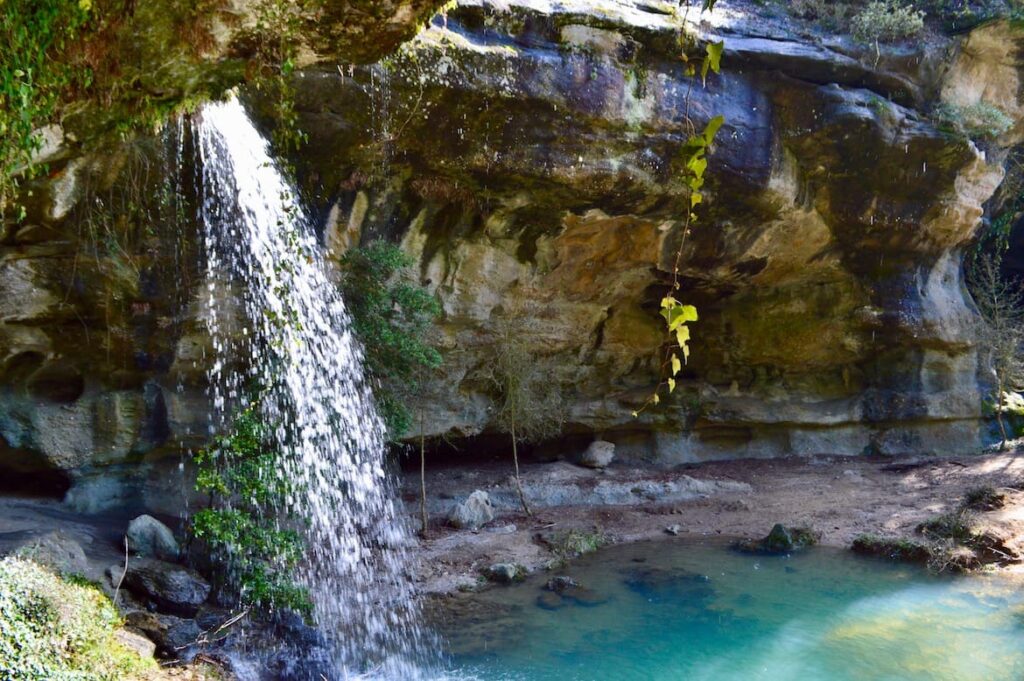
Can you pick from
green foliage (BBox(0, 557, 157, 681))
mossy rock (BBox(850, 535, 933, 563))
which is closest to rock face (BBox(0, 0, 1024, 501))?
green foliage (BBox(0, 557, 157, 681))

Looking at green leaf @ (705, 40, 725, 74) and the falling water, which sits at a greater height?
green leaf @ (705, 40, 725, 74)

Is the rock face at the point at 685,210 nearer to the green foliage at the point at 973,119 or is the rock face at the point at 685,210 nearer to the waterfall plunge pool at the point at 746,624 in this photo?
the green foliage at the point at 973,119

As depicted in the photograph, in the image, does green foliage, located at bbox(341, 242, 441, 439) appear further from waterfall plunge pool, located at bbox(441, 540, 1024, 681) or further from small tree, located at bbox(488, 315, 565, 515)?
waterfall plunge pool, located at bbox(441, 540, 1024, 681)

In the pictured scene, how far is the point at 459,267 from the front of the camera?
1230cm

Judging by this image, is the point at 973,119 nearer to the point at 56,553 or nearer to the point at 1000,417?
the point at 1000,417

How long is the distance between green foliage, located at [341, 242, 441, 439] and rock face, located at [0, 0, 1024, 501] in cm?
124

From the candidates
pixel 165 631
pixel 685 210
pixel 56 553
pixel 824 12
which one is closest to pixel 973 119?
pixel 824 12

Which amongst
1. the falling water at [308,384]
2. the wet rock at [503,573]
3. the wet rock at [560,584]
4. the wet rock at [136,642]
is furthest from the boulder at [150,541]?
the wet rock at [560,584]

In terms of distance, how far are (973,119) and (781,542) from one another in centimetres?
828

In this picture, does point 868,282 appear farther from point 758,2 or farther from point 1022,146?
point 758,2

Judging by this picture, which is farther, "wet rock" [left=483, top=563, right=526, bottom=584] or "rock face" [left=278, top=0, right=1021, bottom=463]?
"rock face" [left=278, top=0, right=1021, bottom=463]

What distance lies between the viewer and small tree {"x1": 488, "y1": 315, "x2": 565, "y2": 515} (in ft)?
41.3

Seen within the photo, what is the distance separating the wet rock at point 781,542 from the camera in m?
10.4

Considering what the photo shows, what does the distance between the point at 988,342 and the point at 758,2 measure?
769cm
